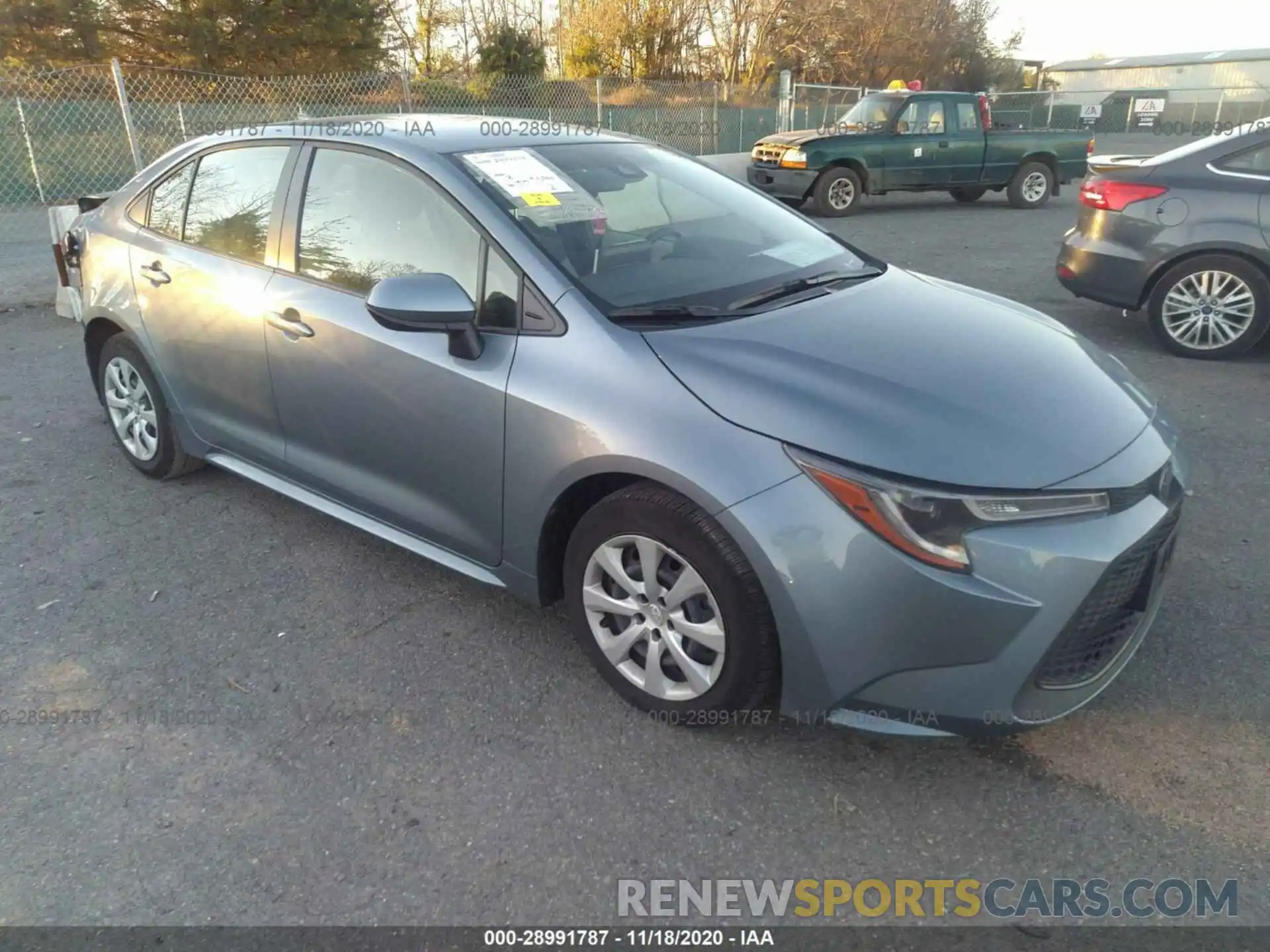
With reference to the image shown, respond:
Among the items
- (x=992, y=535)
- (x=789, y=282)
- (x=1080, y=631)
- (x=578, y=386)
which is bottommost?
(x=1080, y=631)

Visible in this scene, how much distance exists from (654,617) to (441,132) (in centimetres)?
201

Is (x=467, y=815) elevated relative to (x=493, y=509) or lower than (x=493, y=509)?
lower

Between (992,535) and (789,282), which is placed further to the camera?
(789,282)

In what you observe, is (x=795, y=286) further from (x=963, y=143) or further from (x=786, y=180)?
(x=963, y=143)

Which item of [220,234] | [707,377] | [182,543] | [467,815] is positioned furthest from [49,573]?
[707,377]

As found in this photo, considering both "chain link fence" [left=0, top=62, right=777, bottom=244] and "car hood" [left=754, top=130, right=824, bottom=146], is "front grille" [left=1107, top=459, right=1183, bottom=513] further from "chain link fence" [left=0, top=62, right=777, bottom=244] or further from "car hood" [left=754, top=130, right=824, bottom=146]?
"car hood" [left=754, top=130, right=824, bottom=146]

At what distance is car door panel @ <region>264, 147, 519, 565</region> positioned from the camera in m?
2.88

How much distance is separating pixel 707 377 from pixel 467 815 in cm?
133

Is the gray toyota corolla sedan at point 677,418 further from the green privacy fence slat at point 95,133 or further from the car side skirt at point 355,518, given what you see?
the green privacy fence slat at point 95,133

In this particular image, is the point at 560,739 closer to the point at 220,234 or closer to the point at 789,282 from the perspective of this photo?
the point at 789,282

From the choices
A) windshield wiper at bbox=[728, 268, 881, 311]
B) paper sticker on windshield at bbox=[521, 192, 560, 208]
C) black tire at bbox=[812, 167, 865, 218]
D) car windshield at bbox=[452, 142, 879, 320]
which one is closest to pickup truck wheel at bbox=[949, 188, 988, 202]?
black tire at bbox=[812, 167, 865, 218]

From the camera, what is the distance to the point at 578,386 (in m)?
2.61

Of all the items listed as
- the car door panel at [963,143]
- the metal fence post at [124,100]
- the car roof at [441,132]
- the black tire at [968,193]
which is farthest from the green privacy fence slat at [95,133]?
the car roof at [441,132]

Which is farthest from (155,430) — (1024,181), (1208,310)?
(1024,181)
